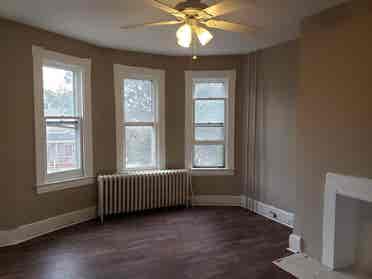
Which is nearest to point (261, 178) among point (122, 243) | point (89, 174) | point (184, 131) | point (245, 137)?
point (245, 137)

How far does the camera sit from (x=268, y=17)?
3.06 meters

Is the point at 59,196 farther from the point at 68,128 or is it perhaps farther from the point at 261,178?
the point at 261,178

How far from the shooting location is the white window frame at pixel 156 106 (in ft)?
15.0

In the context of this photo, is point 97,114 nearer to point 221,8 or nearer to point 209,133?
point 209,133

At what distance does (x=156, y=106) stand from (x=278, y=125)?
1.99 metres

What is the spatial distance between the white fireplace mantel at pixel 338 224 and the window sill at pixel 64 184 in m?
3.19

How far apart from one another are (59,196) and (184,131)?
2194 millimetres

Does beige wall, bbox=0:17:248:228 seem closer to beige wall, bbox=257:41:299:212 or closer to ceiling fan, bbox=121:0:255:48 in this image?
beige wall, bbox=257:41:299:212

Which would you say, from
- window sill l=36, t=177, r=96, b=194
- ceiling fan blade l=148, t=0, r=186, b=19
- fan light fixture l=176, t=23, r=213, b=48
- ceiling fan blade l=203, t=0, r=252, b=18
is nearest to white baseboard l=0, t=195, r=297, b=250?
window sill l=36, t=177, r=96, b=194

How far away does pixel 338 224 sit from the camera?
2.78 metres

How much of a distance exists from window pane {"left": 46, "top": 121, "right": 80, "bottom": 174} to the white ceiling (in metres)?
1.26

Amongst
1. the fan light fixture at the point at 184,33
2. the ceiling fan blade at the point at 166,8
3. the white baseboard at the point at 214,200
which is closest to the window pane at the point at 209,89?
the white baseboard at the point at 214,200

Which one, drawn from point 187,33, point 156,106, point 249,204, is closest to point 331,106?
point 187,33

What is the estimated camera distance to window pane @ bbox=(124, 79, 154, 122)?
4727mm
